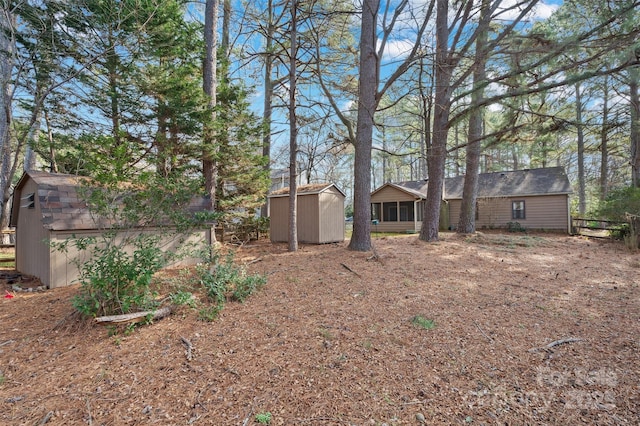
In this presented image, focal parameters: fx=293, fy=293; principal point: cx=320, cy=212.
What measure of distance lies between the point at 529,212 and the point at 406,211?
6261 mm

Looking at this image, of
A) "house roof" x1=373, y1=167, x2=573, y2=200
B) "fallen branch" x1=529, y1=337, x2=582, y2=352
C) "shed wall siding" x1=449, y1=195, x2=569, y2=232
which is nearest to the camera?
"fallen branch" x1=529, y1=337, x2=582, y2=352

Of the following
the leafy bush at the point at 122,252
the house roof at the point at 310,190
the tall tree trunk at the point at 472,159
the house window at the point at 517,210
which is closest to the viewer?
the leafy bush at the point at 122,252

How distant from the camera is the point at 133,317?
3115mm

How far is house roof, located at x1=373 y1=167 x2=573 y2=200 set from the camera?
592 inches

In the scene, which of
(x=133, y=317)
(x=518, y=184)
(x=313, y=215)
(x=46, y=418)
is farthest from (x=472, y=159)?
(x=46, y=418)

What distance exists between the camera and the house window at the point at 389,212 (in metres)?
17.5

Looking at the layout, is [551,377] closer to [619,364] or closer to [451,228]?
[619,364]

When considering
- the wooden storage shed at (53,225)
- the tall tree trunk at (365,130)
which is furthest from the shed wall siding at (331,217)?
the wooden storage shed at (53,225)

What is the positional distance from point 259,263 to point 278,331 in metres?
3.18

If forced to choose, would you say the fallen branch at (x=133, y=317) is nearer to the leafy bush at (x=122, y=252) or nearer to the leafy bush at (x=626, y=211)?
the leafy bush at (x=122, y=252)

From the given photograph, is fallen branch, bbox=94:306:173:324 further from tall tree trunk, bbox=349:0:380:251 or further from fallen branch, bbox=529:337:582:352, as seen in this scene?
tall tree trunk, bbox=349:0:380:251

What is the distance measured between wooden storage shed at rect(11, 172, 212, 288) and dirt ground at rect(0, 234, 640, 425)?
62cm

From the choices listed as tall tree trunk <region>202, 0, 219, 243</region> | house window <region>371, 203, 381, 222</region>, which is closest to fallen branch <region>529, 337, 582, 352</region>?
tall tree trunk <region>202, 0, 219, 243</region>

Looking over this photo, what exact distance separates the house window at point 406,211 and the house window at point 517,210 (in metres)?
5.35
